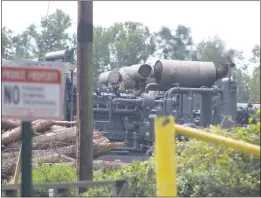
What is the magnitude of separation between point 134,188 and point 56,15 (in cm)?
6633

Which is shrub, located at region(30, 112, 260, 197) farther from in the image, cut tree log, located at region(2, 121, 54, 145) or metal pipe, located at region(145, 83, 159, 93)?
metal pipe, located at region(145, 83, 159, 93)

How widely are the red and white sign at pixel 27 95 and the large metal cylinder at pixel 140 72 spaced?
18076 mm

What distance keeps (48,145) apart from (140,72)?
7.01m

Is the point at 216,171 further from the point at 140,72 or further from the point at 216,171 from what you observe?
the point at 140,72

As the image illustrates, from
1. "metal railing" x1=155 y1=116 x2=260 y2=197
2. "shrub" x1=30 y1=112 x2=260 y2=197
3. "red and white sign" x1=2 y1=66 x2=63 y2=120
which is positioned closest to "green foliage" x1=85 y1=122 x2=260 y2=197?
"shrub" x1=30 y1=112 x2=260 y2=197

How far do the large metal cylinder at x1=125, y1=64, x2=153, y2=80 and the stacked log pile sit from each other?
506 cm

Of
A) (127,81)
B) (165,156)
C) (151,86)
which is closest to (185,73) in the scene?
(151,86)

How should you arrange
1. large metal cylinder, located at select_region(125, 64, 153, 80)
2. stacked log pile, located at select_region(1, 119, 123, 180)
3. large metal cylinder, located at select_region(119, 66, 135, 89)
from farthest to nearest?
1. large metal cylinder, located at select_region(119, 66, 135, 89)
2. large metal cylinder, located at select_region(125, 64, 153, 80)
3. stacked log pile, located at select_region(1, 119, 123, 180)

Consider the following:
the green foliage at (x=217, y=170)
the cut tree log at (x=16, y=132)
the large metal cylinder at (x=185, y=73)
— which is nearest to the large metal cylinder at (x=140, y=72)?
the large metal cylinder at (x=185, y=73)

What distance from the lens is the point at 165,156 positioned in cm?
751

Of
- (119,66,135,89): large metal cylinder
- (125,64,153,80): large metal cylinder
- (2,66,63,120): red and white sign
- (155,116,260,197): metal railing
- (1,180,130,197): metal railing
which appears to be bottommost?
(1,180,130,197): metal railing

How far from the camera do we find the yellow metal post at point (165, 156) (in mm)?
7492

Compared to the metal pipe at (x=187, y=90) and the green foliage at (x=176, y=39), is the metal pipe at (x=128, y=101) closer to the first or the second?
the metal pipe at (x=187, y=90)

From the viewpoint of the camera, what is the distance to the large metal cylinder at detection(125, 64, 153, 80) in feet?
86.6
